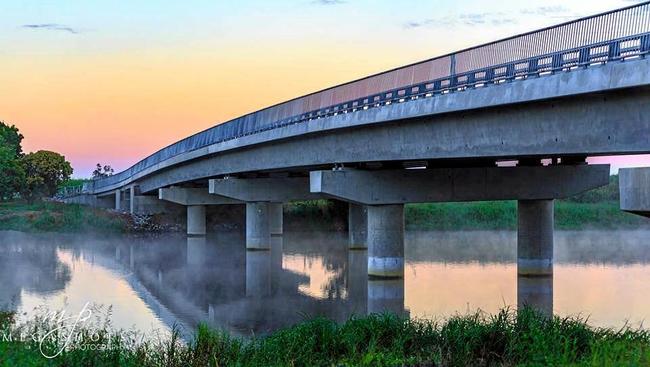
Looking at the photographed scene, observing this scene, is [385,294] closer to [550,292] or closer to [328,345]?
[550,292]

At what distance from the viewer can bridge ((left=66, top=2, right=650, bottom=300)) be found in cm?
1934

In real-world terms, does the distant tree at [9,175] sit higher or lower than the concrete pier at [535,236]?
higher

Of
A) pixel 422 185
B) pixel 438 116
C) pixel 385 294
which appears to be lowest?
pixel 385 294

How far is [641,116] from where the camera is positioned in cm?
1838

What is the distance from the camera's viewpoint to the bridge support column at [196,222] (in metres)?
63.8

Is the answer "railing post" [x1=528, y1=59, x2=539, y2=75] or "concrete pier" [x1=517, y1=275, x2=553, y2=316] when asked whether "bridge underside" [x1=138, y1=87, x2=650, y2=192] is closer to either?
"railing post" [x1=528, y1=59, x2=539, y2=75]

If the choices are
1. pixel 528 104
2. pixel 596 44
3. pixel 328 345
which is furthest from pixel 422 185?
pixel 328 345

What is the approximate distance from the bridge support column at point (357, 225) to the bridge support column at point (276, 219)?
14228 mm

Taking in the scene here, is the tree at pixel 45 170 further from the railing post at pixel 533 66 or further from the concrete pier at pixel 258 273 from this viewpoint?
the railing post at pixel 533 66

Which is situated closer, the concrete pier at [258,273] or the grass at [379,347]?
the grass at [379,347]

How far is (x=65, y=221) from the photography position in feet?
218

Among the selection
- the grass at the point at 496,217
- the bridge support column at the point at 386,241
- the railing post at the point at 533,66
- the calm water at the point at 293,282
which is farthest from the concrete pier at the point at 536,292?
the grass at the point at 496,217

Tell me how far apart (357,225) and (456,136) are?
78.0 ft

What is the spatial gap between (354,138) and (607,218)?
44221 mm
